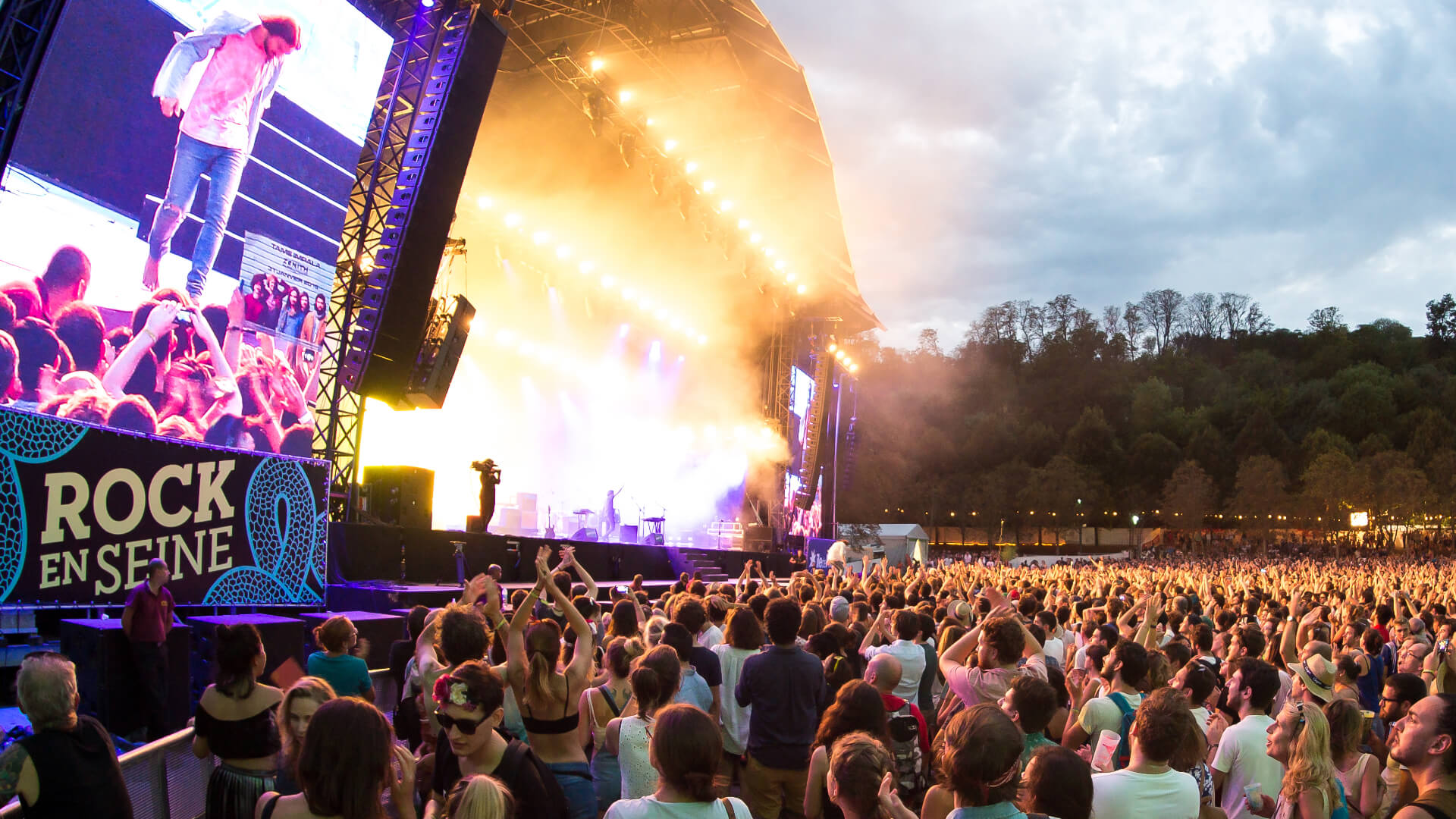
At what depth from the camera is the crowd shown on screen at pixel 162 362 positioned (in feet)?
24.8

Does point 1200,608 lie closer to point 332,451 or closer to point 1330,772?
point 1330,772

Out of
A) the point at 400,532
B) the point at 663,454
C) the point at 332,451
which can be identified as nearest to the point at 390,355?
the point at 332,451

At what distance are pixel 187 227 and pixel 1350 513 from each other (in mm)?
55079

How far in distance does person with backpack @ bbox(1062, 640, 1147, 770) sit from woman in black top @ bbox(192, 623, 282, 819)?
3054 mm

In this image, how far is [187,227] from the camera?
29.5 feet

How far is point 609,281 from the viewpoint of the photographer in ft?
74.8

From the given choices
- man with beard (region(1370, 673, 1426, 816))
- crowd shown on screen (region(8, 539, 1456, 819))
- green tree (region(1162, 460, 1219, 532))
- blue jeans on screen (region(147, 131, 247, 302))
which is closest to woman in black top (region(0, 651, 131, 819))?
crowd shown on screen (region(8, 539, 1456, 819))

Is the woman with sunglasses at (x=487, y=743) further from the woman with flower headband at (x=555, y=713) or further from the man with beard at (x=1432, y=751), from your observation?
the man with beard at (x=1432, y=751)

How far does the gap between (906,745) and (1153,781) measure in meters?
0.96

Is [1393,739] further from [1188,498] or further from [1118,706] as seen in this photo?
[1188,498]

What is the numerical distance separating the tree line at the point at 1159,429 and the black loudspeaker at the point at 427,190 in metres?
35.2

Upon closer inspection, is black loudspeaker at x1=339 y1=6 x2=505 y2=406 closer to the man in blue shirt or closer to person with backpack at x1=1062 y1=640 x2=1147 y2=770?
the man in blue shirt

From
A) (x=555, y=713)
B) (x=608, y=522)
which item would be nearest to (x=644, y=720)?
(x=555, y=713)

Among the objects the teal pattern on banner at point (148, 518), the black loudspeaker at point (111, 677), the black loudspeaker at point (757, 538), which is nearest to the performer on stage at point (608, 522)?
the black loudspeaker at point (757, 538)
